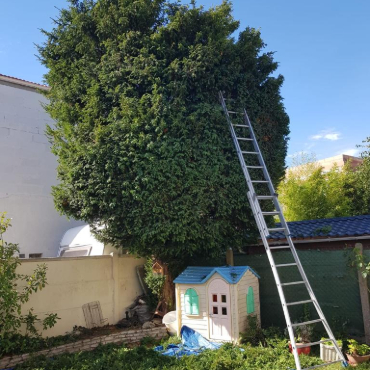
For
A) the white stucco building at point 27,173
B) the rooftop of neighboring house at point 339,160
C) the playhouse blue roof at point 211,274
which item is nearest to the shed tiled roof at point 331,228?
the playhouse blue roof at point 211,274

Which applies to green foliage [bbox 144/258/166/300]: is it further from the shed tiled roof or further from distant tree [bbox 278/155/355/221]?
distant tree [bbox 278/155/355/221]

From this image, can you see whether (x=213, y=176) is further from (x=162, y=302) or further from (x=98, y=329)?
(x=98, y=329)

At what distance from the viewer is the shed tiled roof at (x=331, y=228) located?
8180 millimetres

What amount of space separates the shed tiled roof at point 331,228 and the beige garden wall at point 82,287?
423cm

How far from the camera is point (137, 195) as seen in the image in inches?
287

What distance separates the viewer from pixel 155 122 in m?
7.50

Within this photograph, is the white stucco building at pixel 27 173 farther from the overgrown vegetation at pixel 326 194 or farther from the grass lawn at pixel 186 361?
the overgrown vegetation at pixel 326 194

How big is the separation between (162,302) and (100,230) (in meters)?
2.74

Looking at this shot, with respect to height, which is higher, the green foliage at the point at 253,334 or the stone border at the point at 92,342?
the green foliage at the point at 253,334

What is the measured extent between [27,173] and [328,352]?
10.1m

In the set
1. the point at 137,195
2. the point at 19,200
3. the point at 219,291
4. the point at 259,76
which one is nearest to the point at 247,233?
the point at 219,291

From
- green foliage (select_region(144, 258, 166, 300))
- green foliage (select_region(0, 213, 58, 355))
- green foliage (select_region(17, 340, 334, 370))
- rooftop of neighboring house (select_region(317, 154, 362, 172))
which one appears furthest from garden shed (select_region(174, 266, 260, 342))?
rooftop of neighboring house (select_region(317, 154, 362, 172))

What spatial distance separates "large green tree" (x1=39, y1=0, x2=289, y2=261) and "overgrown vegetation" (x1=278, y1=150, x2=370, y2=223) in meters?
7.54

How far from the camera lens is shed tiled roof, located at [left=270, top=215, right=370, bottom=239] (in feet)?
26.8
